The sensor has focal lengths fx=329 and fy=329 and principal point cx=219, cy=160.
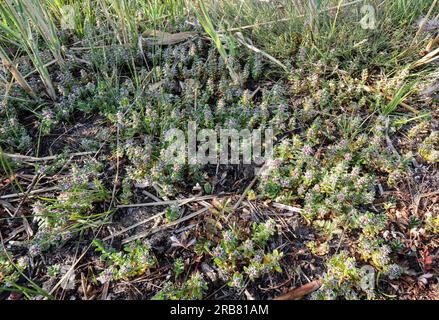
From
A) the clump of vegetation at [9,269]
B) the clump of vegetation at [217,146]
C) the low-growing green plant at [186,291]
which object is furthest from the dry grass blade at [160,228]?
the clump of vegetation at [9,269]

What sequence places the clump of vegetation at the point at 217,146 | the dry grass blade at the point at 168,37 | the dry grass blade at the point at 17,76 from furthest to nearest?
the dry grass blade at the point at 168,37 < the dry grass blade at the point at 17,76 < the clump of vegetation at the point at 217,146

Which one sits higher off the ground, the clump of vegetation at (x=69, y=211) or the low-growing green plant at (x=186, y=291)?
the clump of vegetation at (x=69, y=211)

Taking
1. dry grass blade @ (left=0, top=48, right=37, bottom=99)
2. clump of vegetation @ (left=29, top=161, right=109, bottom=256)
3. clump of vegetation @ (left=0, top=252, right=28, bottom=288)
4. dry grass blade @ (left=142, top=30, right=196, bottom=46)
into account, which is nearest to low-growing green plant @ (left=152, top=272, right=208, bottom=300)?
clump of vegetation @ (left=29, top=161, right=109, bottom=256)

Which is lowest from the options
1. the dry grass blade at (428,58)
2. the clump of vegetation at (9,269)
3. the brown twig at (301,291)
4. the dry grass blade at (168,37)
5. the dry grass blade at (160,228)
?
the brown twig at (301,291)

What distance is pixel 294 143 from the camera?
2.44 m

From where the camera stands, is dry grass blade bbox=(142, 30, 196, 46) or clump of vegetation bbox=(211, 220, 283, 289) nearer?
clump of vegetation bbox=(211, 220, 283, 289)

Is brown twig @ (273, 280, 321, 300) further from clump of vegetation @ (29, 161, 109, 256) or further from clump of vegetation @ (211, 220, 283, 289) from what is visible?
clump of vegetation @ (29, 161, 109, 256)

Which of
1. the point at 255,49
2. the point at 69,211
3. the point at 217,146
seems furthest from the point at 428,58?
the point at 69,211

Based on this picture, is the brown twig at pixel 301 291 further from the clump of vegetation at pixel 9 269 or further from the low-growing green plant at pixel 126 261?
the clump of vegetation at pixel 9 269

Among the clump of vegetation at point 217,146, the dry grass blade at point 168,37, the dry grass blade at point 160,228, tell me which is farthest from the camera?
the dry grass blade at point 168,37

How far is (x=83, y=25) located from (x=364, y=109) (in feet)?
9.52

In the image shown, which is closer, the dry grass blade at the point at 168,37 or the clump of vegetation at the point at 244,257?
the clump of vegetation at the point at 244,257
